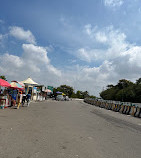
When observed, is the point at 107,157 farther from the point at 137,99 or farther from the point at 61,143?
the point at 137,99

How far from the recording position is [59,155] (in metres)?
3.90

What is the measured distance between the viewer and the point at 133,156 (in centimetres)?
418

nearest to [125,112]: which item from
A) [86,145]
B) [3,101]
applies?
[3,101]

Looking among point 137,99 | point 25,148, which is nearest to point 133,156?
point 25,148

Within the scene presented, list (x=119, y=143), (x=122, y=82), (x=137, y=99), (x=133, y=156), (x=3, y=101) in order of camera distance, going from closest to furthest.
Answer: (x=133, y=156), (x=119, y=143), (x=3, y=101), (x=137, y=99), (x=122, y=82)

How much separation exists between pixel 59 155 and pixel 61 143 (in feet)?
3.26

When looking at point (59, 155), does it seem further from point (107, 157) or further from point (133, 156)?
point (133, 156)

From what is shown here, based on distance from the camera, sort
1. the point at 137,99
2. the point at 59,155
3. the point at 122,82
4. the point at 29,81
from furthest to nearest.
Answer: the point at 122,82 → the point at 137,99 → the point at 29,81 → the point at 59,155

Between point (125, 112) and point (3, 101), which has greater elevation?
point (3, 101)

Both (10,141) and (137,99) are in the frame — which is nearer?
(10,141)

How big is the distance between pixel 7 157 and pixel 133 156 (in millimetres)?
3228

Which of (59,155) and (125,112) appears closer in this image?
(59,155)

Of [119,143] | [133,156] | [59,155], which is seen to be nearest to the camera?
[59,155]

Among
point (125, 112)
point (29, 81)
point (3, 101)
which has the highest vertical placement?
point (29, 81)
